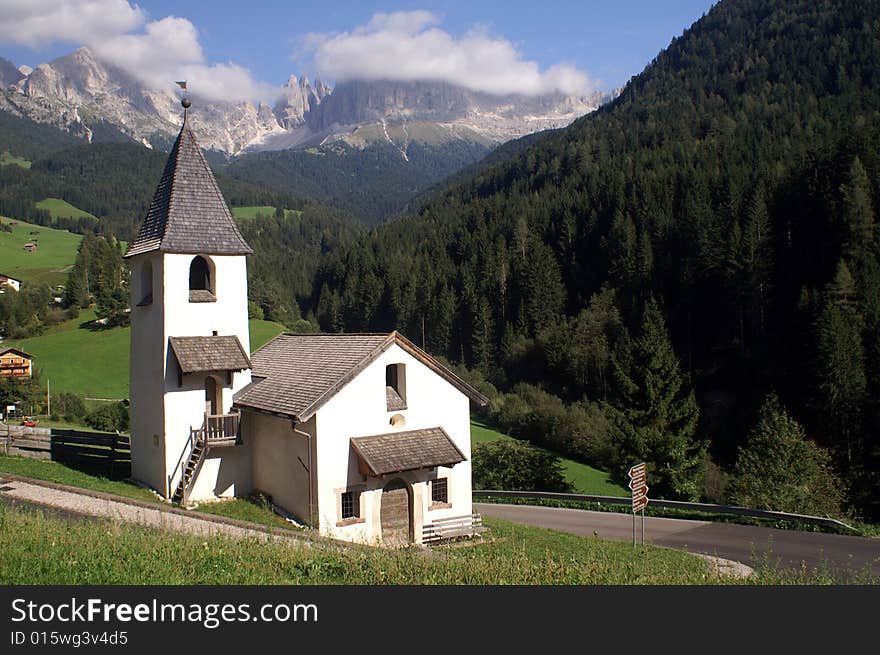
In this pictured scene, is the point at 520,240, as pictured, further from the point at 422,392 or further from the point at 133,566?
the point at 133,566

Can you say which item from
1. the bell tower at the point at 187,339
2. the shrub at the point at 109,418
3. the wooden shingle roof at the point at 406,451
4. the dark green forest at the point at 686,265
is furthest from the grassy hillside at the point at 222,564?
the shrub at the point at 109,418

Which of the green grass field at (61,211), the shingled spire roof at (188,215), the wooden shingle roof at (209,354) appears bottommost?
the wooden shingle roof at (209,354)

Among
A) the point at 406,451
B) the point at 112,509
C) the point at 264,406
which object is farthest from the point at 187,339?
the point at 406,451

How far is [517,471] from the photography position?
1527 inches

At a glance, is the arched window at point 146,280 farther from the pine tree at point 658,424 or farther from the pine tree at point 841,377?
the pine tree at point 841,377

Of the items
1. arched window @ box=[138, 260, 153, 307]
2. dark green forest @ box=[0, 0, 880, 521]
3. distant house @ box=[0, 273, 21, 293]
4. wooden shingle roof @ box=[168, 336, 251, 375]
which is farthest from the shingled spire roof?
distant house @ box=[0, 273, 21, 293]

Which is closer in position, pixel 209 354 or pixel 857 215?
pixel 209 354

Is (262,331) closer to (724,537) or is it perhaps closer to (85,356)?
(85,356)

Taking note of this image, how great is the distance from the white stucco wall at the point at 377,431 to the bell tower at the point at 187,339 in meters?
4.19

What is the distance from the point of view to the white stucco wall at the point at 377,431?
20.6 metres

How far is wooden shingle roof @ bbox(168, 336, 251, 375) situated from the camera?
2202 cm

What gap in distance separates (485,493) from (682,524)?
10.5 m

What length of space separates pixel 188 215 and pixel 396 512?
475 inches
